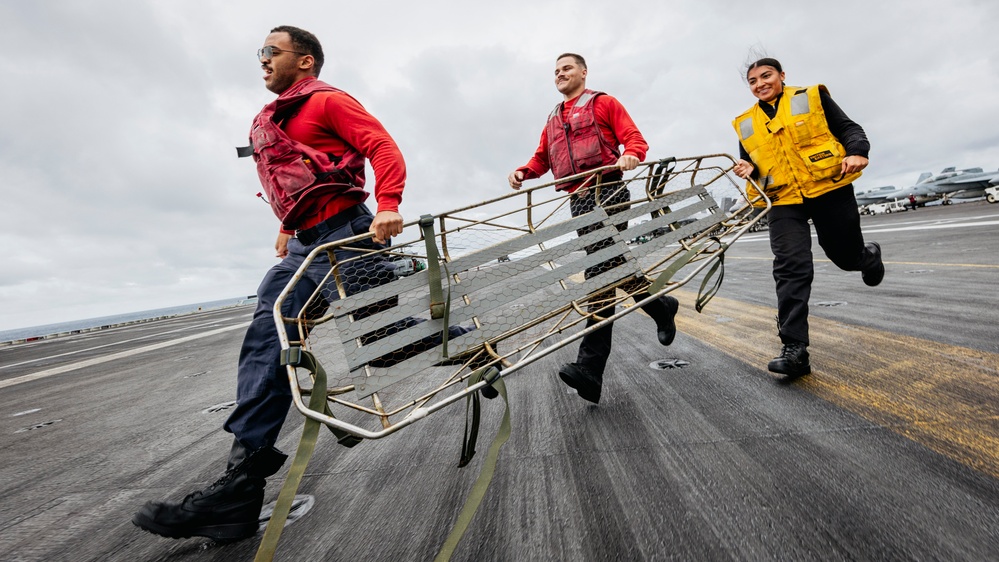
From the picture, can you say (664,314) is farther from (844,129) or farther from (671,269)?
(844,129)

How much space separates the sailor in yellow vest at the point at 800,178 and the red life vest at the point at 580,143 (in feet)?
3.05

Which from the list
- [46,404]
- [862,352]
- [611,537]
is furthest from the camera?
[46,404]

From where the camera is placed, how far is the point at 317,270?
1.65 metres

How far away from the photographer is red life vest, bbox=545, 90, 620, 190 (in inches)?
97.6

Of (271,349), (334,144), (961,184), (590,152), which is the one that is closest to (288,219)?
(334,144)

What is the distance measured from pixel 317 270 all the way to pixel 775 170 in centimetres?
287

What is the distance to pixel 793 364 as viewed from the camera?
7.36 feet

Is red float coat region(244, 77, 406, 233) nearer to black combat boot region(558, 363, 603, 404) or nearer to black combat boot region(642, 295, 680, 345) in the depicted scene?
black combat boot region(558, 363, 603, 404)

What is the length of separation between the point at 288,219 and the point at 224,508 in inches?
45.6

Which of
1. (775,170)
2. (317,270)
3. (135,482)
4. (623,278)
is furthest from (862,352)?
(135,482)

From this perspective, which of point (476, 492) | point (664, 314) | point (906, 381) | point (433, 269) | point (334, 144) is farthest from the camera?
point (664, 314)

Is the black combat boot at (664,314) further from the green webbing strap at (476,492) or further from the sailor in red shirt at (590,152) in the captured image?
the green webbing strap at (476,492)

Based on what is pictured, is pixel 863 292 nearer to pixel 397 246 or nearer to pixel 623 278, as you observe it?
pixel 623 278

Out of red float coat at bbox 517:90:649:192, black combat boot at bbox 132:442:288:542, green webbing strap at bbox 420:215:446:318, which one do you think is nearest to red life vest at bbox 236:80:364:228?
green webbing strap at bbox 420:215:446:318
